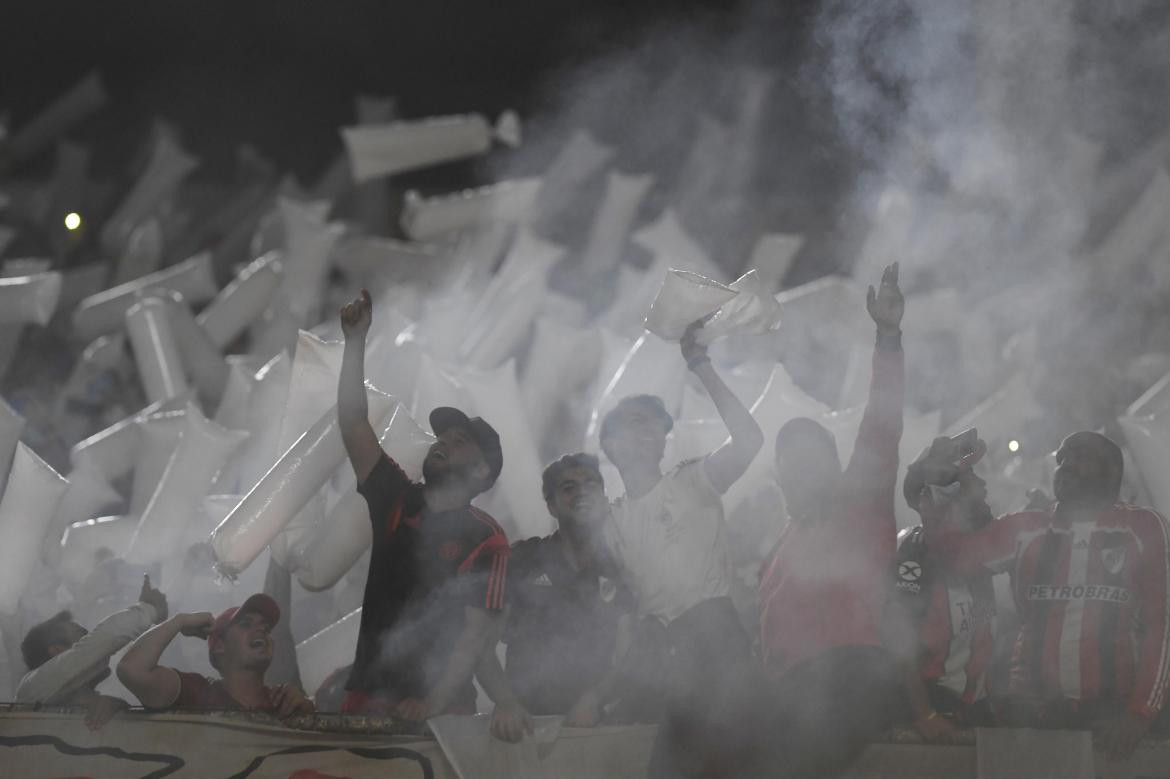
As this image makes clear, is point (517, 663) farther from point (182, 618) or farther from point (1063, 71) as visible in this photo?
point (1063, 71)

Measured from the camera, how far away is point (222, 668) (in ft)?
12.0

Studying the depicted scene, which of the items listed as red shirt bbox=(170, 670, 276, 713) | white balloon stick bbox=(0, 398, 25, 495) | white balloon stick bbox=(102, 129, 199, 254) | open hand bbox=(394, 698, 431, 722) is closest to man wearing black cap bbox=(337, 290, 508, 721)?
open hand bbox=(394, 698, 431, 722)

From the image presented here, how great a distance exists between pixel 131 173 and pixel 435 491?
935 centimetres

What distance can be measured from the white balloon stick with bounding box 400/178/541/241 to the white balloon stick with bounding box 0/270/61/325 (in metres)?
2.63

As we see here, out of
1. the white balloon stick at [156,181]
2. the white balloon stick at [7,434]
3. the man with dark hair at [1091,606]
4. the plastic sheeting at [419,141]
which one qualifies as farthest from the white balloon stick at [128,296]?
the man with dark hair at [1091,606]

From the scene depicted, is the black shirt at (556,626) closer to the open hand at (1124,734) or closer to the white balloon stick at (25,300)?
the open hand at (1124,734)

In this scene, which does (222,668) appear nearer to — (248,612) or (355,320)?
(248,612)

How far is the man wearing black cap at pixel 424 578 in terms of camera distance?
3426 mm

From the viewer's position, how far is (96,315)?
8.84 metres

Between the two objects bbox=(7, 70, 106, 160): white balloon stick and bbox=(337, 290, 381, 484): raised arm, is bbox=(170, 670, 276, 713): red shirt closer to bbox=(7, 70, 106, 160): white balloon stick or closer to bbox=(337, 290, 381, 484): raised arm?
bbox=(337, 290, 381, 484): raised arm

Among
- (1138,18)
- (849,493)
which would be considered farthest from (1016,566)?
(1138,18)

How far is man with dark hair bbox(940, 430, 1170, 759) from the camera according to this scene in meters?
3.24

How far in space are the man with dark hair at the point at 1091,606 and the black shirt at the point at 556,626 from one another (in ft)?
3.47

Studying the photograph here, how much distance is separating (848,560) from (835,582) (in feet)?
0.22
